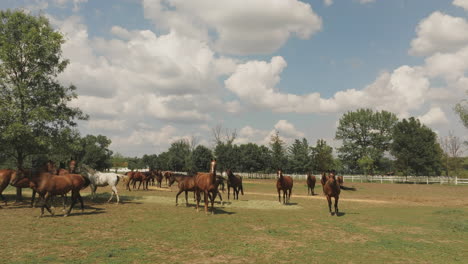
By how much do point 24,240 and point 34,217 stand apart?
504cm

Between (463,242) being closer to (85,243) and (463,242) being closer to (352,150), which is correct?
(85,243)

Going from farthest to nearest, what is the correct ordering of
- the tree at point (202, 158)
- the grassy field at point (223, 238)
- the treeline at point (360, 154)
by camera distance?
the tree at point (202, 158)
the treeline at point (360, 154)
the grassy field at point (223, 238)

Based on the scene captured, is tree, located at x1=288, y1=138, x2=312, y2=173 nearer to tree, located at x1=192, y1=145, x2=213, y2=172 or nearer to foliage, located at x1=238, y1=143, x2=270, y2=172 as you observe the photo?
foliage, located at x1=238, y1=143, x2=270, y2=172

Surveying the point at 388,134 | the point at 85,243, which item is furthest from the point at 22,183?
the point at 388,134

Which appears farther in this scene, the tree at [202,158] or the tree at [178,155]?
the tree at [178,155]

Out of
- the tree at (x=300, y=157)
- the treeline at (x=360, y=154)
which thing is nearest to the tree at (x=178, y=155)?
the treeline at (x=360, y=154)

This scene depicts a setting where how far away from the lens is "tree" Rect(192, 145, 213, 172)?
9248 centimetres

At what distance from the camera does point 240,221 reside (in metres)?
13.9

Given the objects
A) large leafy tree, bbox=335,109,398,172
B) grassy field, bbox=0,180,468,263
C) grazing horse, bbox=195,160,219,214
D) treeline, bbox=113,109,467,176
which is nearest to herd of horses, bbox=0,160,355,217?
grazing horse, bbox=195,160,219,214

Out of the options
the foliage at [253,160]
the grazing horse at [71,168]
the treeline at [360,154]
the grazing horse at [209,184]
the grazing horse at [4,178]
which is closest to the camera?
the grazing horse at [209,184]

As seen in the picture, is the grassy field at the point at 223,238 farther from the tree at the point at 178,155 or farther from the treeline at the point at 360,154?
the tree at the point at 178,155

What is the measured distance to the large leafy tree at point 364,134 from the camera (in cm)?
8250

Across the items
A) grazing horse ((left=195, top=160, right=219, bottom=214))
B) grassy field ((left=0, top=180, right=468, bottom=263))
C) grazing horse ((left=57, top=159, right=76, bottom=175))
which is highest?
grazing horse ((left=57, top=159, right=76, bottom=175))

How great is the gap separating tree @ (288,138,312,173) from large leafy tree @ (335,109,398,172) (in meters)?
10.1
